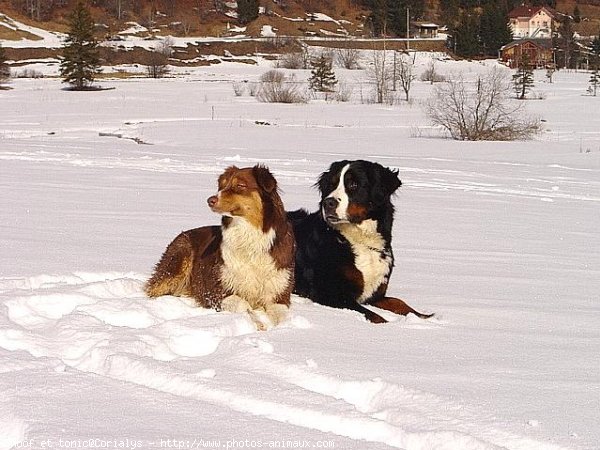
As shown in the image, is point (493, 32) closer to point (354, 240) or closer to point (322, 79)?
point (322, 79)

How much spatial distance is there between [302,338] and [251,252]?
0.93 metres

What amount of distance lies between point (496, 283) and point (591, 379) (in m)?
2.87

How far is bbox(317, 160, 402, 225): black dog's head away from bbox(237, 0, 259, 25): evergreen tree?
91.4 m

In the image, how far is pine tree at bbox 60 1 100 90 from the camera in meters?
49.2

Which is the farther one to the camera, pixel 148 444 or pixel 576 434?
pixel 576 434

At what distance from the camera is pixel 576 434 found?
3.36 m

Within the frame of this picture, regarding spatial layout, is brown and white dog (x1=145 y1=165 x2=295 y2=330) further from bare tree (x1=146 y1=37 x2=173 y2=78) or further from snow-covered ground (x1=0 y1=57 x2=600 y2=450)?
bare tree (x1=146 y1=37 x2=173 y2=78)

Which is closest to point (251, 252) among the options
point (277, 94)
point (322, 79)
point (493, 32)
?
point (277, 94)

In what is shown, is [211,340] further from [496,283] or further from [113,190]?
[113,190]

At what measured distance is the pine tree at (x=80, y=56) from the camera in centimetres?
4922

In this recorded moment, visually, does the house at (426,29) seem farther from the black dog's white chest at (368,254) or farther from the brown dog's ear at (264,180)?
the brown dog's ear at (264,180)

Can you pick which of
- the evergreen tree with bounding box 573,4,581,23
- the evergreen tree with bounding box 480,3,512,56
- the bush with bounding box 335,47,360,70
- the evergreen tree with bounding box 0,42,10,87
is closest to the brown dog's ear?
the evergreen tree with bounding box 0,42,10,87

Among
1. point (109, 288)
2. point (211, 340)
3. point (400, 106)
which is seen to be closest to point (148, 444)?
point (211, 340)

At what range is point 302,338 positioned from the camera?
16.4 ft
